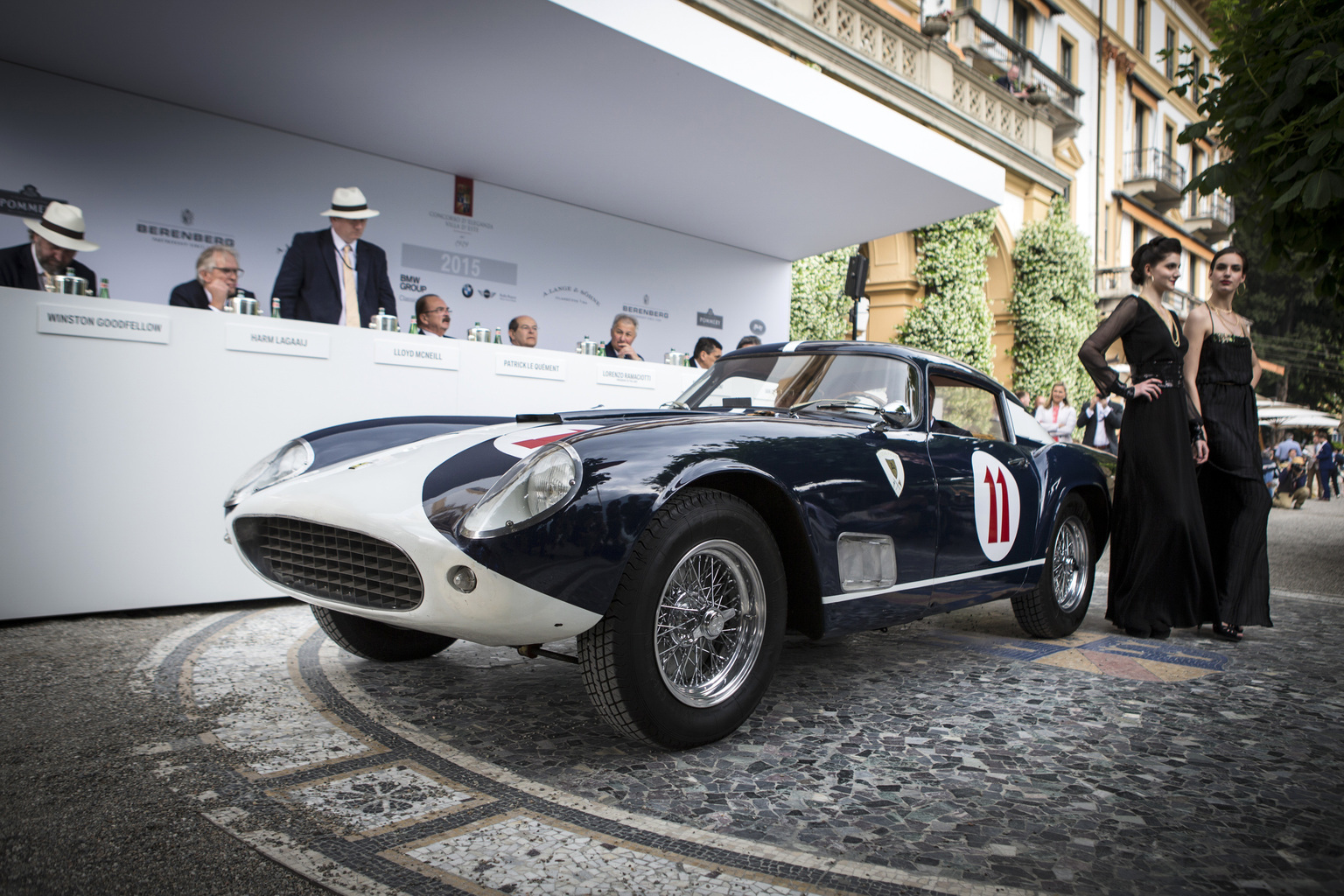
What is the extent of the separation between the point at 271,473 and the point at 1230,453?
15.0 feet

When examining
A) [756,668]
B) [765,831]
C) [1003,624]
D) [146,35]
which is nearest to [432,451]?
[756,668]

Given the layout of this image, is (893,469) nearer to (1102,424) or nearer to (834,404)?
(834,404)

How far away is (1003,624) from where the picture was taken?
4.54m

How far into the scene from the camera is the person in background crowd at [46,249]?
5961 mm

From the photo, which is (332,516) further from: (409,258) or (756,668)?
(409,258)

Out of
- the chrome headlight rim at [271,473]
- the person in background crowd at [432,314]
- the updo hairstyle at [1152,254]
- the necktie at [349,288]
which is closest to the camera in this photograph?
the chrome headlight rim at [271,473]

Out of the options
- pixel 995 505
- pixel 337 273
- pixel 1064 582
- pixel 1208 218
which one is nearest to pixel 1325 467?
pixel 1208 218

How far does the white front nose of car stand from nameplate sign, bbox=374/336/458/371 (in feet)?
8.33

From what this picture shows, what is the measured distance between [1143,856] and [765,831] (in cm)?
84

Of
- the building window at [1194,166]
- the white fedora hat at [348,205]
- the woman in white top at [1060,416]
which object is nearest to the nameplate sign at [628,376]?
the white fedora hat at [348,205]

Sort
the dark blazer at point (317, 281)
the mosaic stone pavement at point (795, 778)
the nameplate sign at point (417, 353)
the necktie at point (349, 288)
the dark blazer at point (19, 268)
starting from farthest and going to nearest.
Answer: the necktie at point (349, 288) → the dark blazer at point (317, 281) → the dark blazer at point (19, 268) → the nameplate sign at point (417, 353) → the mosaic stone pavement at point (795, 778)

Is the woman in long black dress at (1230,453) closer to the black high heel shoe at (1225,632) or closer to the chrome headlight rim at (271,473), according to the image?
the black high heel shoe at (1225,632)

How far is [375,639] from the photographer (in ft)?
10.3

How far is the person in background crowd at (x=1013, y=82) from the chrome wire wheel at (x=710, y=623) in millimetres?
20054
